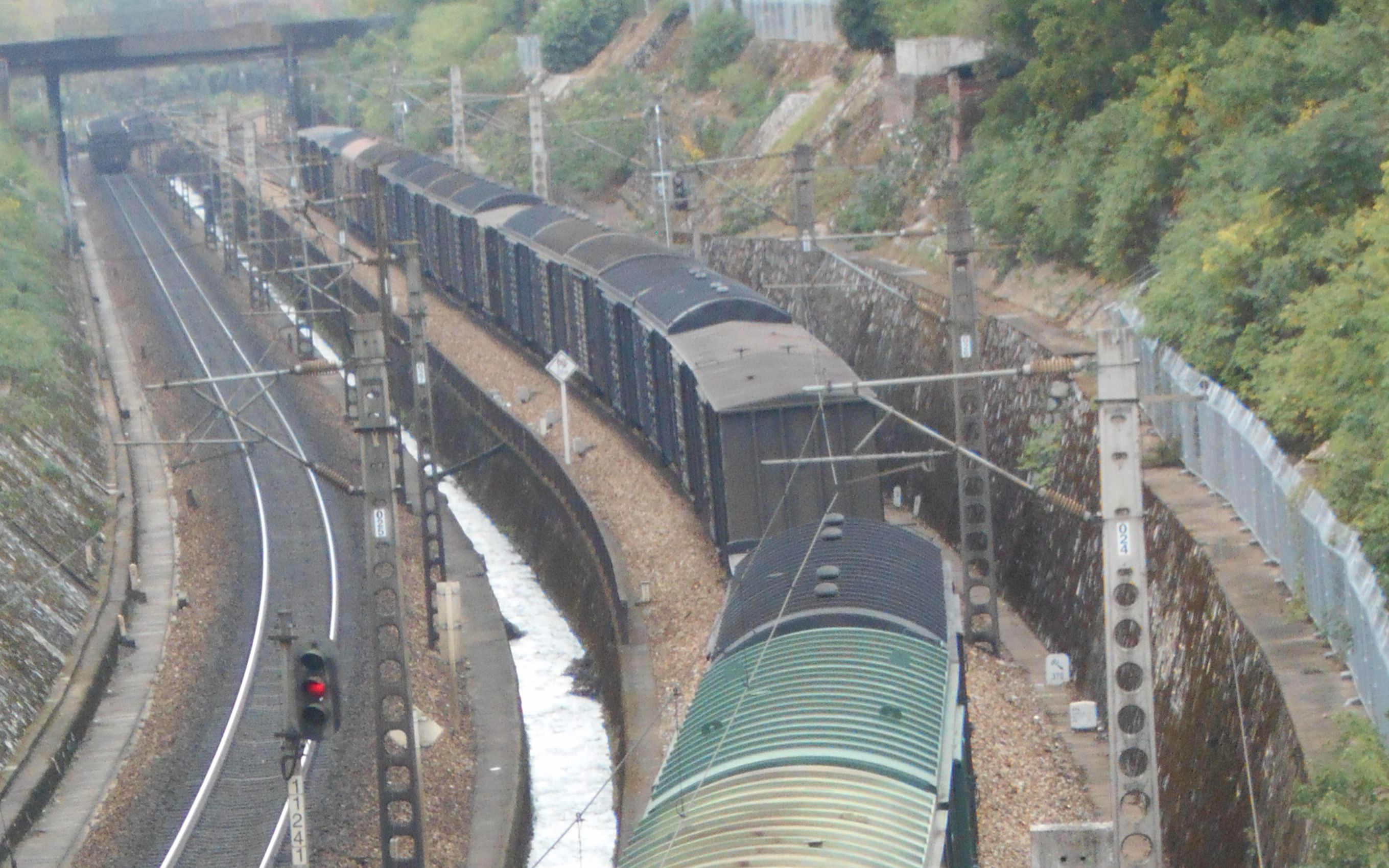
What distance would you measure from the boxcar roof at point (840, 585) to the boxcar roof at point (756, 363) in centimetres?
317

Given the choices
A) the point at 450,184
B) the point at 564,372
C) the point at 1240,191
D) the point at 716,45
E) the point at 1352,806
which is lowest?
the point at 1352,806

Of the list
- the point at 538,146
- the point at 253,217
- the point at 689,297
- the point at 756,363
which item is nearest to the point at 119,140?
the point at 253,217

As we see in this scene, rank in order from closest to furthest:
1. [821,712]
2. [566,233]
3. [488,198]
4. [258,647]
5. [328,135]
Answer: [821,712] → [258,647] → [566,233] → [488,198] → [328,135]

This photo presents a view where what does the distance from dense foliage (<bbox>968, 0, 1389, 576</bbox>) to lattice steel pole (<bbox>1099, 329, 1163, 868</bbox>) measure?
7.96 ft

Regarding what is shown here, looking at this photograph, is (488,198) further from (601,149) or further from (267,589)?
(267,589)

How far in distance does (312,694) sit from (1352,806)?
6.39 meters

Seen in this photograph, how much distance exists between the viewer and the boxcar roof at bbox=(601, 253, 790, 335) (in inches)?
1019

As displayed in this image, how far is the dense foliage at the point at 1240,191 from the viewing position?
17688 millimetres

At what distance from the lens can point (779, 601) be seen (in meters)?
14.9

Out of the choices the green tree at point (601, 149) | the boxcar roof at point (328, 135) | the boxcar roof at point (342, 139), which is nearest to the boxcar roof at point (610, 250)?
the green tree at point (601, 149)

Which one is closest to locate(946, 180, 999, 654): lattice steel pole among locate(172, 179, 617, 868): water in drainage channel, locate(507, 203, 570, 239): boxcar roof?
locate(172, 179, 617, 868): water in drainage channel

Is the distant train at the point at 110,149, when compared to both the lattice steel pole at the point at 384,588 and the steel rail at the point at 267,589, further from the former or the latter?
the lattice steel pole at the point at 384,588

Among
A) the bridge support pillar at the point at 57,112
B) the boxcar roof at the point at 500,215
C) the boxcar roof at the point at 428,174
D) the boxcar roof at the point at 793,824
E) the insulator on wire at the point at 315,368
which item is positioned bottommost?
the boxcar roof at the point at 793,824

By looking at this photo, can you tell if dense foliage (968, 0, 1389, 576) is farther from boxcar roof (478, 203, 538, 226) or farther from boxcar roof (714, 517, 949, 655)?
boxcar roof (478, 203, 538, 226)
